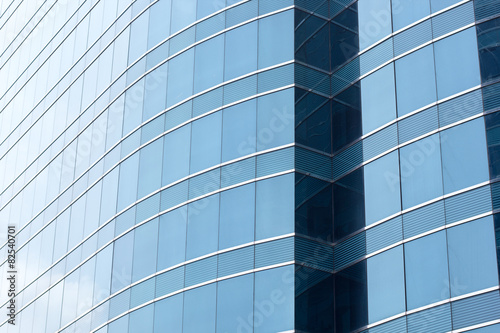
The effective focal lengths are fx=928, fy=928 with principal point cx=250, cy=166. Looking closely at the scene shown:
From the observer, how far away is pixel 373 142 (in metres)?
32.8

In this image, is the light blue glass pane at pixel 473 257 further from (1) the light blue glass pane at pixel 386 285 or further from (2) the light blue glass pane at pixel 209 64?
(2) the light blue glass pane at pixel 209 64

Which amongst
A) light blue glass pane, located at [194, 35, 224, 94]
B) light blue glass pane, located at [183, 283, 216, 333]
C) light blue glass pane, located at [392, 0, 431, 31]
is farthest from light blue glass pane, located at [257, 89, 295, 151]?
light blue glass pane, located at [183, 283, 216, 333]

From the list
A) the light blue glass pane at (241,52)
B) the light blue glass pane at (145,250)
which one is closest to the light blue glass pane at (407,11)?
the light blue glass pane at (241,52)

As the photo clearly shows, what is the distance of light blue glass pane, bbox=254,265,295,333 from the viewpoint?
30.7 m

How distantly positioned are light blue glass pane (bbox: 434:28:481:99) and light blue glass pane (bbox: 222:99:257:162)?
7.19 meters

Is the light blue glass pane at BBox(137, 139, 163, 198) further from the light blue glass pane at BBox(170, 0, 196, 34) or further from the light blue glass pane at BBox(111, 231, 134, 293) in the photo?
the light blue glass pane at BBox(170, 0, 196, 34)

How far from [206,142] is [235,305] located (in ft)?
22.7

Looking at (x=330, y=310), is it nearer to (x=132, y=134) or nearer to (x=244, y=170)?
(x=244, y=170)

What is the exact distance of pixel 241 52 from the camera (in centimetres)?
3641

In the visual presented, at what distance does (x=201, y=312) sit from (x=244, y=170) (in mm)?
5369

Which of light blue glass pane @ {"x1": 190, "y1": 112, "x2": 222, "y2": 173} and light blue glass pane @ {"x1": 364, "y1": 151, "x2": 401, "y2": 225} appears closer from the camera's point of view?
light blue glass pane @ {"x1": 364, "y1": 151, "x2": 401, "y2": 225}

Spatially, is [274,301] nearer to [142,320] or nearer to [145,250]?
[142,320]

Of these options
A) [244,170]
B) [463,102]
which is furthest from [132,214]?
[463,102]

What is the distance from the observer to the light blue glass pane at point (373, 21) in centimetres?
3409
